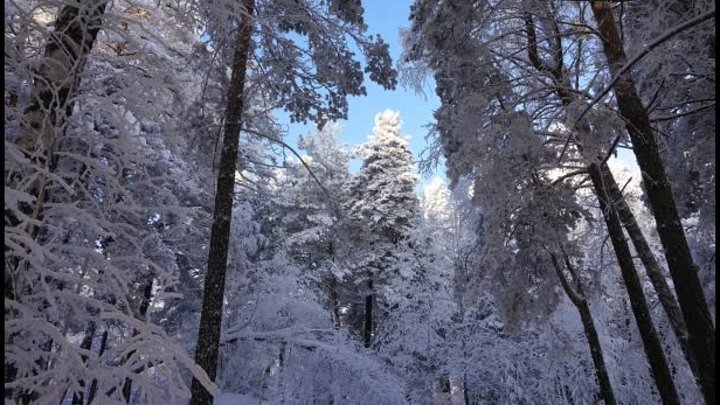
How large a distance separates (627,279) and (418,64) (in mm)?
5196

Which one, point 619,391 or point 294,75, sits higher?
point 294,75

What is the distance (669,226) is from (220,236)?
19.1ft

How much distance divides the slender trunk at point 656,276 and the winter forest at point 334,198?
4 cm

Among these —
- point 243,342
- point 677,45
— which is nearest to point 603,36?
point 677,45

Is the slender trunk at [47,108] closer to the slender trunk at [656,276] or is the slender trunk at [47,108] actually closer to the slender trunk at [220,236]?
the slender trunk at [220,236]

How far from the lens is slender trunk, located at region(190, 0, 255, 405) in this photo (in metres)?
Result: 6.39

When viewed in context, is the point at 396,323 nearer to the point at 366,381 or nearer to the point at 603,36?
the point at 366,381

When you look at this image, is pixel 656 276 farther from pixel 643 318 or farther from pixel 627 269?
→ pixel 643 318

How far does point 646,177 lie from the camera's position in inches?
219

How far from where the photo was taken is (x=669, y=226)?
530 cm

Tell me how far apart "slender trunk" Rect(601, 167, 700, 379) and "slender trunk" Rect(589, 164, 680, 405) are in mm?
208

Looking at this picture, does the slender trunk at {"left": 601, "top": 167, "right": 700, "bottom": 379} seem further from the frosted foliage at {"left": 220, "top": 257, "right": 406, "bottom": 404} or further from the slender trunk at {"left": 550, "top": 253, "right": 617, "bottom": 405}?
the frosted foliage at {"left": 220, "top": 257, "right": 406, "bottom": 404}

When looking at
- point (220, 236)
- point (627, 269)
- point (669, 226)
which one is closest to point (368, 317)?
point (627, 269)

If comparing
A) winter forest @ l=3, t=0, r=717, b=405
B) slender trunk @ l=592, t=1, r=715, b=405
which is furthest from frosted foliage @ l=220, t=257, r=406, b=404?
slender trunk @ l=592, t=1, r=715, b=405
